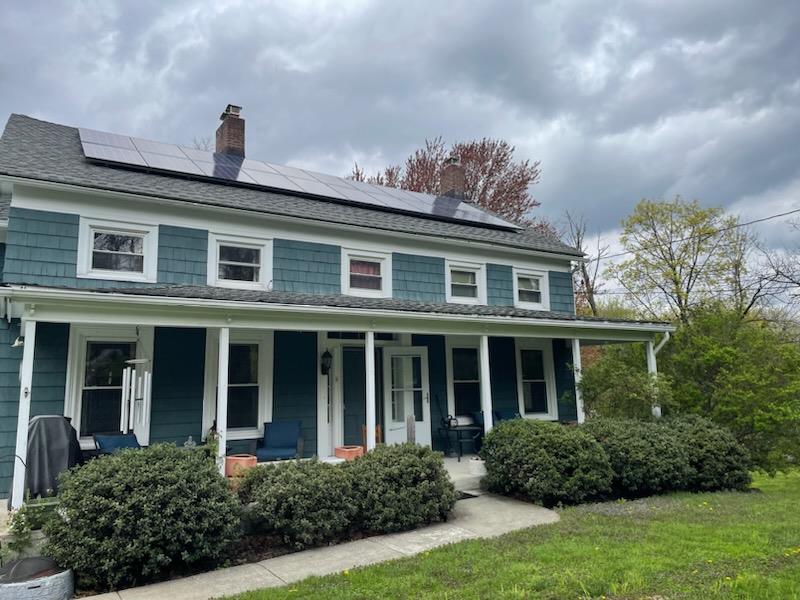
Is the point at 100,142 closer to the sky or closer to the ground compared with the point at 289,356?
closer to the sky

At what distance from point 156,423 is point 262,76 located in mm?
11336

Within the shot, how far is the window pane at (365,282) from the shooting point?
10798 mm

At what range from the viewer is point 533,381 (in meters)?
12.7

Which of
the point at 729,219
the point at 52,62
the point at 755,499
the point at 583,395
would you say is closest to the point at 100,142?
the point at 52,62

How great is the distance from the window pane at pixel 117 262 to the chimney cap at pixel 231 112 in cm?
632

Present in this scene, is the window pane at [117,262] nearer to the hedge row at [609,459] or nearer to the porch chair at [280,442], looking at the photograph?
the porch chair at [280,442]

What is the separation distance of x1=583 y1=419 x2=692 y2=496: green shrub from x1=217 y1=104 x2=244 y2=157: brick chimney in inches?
422

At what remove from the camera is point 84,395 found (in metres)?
8.05

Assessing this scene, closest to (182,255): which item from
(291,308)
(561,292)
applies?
(291,308)

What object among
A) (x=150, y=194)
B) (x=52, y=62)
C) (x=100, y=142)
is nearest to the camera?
(x=150, y=194)

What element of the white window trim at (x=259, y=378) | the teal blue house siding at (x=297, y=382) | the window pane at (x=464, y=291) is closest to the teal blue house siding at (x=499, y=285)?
the window pane at (x=464, y=291)

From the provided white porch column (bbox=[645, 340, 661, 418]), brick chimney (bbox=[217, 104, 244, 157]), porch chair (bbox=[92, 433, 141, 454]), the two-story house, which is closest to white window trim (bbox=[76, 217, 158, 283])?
the two-story house

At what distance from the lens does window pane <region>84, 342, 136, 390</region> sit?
8.19 metres

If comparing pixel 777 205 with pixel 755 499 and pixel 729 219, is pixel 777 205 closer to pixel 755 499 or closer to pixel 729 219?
pixel 729 219
